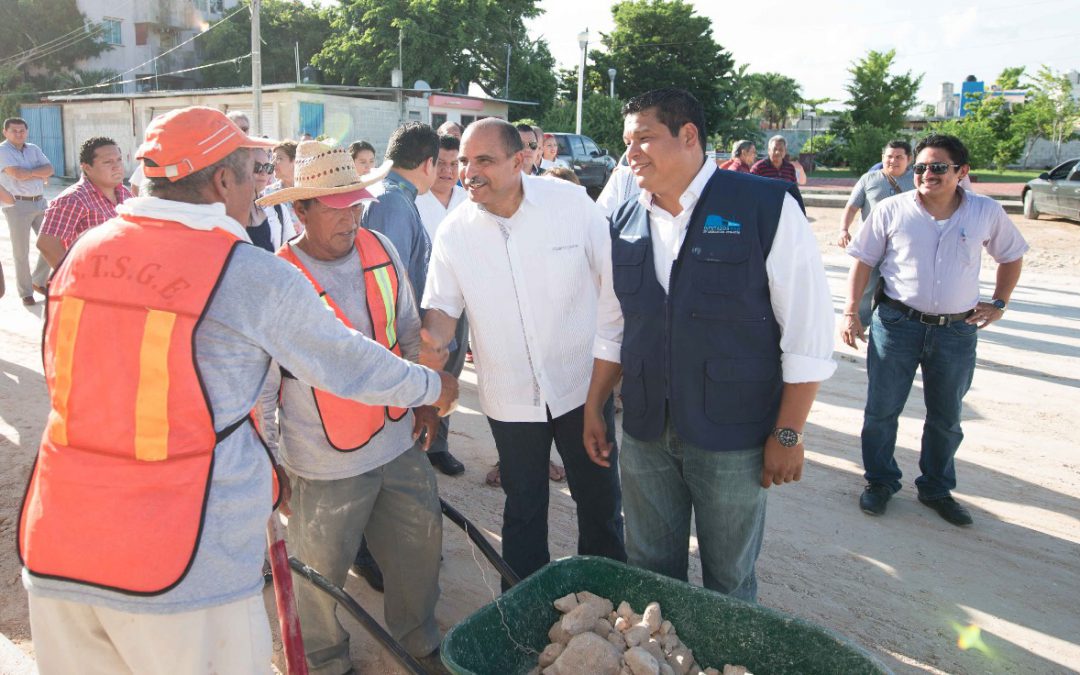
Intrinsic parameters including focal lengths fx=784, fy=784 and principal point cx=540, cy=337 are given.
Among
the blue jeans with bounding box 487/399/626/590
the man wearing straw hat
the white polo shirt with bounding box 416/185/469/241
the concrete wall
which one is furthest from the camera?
the concrete wall

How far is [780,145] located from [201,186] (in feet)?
27.0

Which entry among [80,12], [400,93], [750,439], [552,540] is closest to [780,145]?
[552,540]

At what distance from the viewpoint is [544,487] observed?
3.36m

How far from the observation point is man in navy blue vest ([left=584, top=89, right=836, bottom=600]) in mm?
2420

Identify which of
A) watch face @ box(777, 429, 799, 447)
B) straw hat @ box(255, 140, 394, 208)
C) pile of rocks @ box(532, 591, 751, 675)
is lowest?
pile of rocks @ box(532, 591, 751, 675)

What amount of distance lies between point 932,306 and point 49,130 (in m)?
38.0

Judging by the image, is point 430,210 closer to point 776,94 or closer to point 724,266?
point 724,266

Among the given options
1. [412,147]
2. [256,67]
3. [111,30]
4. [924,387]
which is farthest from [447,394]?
[111,30]

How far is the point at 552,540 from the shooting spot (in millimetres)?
4191

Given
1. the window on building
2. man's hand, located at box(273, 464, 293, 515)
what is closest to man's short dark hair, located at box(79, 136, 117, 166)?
man's hand, located at box(273, 464, 293, 515)

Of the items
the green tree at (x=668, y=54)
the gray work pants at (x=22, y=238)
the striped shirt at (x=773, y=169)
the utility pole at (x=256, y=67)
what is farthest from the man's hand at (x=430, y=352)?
the green tree at (x=668, y=54)

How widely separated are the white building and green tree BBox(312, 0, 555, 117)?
1041 cm

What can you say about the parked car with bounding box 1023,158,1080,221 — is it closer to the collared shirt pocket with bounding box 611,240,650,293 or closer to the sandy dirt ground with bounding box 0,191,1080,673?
the sandy dirt ground with bounding box 0,191,1080,673

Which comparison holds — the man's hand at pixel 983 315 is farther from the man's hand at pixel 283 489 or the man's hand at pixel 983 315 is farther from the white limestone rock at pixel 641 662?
the man's hand at pixel 283 489
